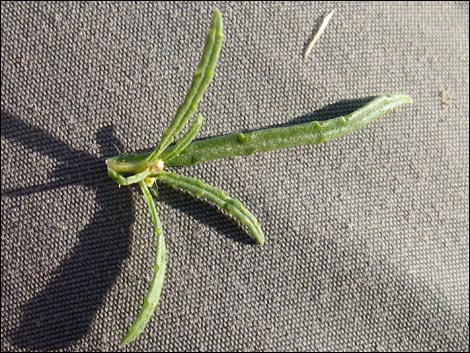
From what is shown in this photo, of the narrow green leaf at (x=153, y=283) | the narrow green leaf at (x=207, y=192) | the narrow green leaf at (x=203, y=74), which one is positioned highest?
the narrow green leaf at (x=203, y=74)

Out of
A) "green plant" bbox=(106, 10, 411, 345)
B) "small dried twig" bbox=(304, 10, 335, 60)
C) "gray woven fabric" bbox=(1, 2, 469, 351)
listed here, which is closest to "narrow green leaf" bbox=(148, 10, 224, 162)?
"green plant" bbox=(106, 10, 411, 345)

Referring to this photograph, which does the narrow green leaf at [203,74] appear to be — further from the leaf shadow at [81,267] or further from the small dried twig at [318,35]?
the small dried twig at [318,35]

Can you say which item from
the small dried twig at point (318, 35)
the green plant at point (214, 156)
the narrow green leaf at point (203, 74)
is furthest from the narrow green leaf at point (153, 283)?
the small dried twig at point (318, 35)

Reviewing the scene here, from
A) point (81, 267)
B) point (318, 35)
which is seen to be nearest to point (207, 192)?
point (81, 267)

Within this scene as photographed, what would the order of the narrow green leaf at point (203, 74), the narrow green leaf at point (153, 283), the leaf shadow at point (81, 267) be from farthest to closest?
the leaf shadow at point (81, 267) < the narrow green leaf at point (153, 283) < the narrow green leaf at point (203, 74)

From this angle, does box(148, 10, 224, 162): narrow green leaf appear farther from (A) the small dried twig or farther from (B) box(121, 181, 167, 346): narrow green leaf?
(A) the small dried twig

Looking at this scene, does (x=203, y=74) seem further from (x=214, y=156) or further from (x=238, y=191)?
(x=238, y=191)

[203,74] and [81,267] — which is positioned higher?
[203,74]

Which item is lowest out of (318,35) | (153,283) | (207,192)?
(153,283)
